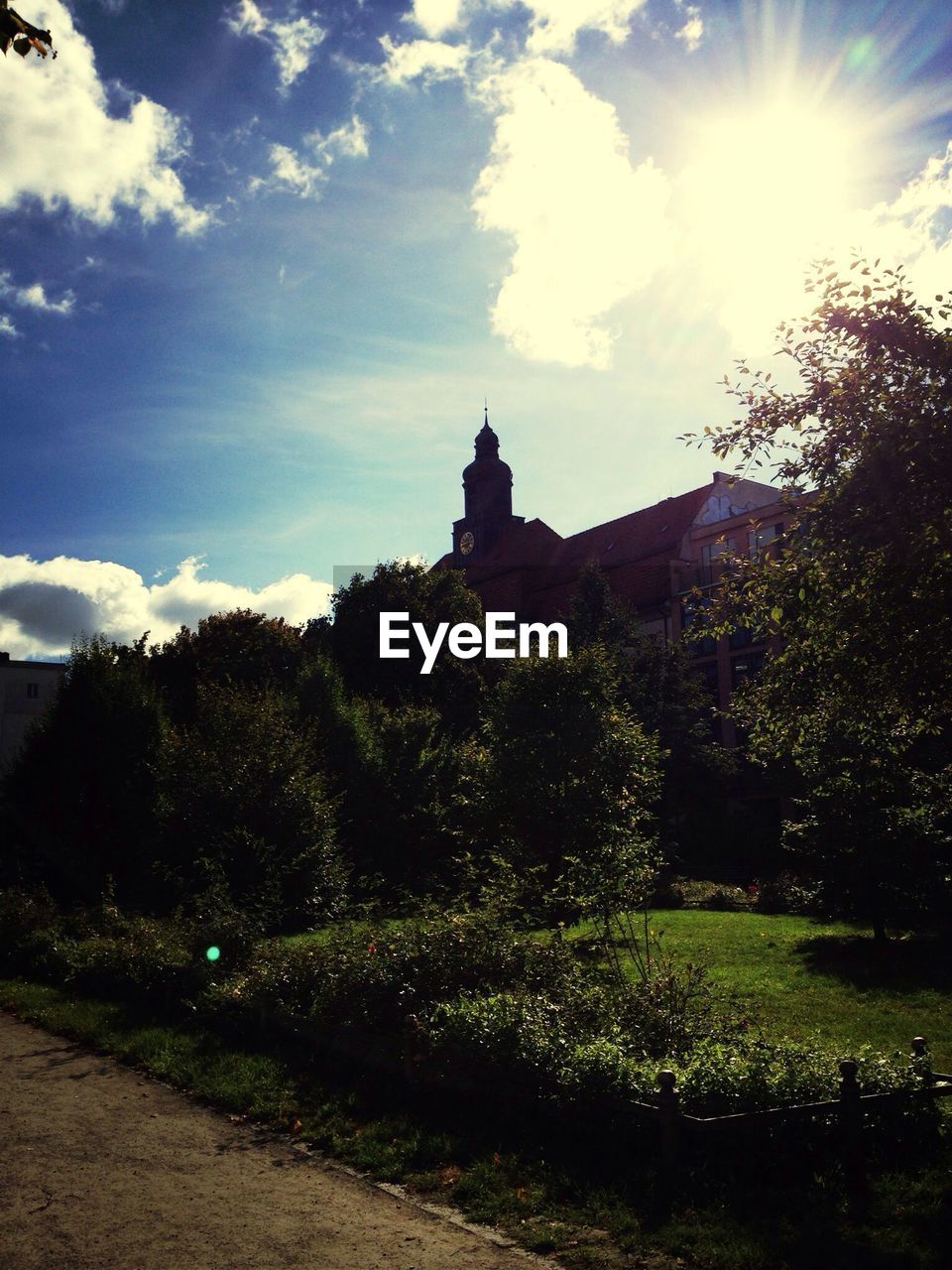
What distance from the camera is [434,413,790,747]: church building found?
183 feet

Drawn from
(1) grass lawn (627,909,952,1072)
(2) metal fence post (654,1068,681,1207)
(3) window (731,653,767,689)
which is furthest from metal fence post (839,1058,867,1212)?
(3) window (731,653,767,689)

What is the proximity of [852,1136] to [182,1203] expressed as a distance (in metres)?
4.93

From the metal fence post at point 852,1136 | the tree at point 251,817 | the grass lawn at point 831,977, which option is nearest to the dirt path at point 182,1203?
the metal fence post at point 852,1136

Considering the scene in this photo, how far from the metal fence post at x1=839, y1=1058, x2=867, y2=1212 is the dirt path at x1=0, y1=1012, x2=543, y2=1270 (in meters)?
2.51

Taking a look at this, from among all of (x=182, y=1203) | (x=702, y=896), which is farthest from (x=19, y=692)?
(x=182, y=1203)

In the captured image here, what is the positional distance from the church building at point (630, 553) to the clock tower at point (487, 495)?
0.08 meters

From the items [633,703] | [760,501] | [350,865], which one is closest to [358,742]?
[350,865]

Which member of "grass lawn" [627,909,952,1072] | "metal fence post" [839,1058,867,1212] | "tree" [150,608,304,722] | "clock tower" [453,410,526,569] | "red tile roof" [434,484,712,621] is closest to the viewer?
"metal fence post" [839,1058,867,1212]

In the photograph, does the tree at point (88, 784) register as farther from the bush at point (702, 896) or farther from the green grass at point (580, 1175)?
the bush at point (702, 896)

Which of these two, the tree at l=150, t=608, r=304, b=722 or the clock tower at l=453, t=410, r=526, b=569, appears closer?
the tree at l=150, t=608, r=304, b=722

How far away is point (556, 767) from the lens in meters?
25.6

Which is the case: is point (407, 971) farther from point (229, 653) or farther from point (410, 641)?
point (229, 653)

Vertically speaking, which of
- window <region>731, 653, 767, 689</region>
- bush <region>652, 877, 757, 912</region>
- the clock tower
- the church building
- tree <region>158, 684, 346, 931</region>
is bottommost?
bush <region>652, 877, 757, 912</region>

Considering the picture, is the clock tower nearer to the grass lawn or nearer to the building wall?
the building wall
